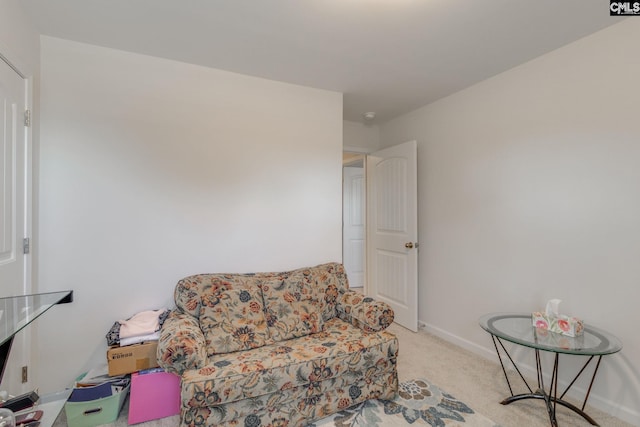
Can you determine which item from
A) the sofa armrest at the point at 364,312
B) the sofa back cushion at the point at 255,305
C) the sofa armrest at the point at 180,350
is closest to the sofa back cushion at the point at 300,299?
the sofa back cushion at the point at 255,305

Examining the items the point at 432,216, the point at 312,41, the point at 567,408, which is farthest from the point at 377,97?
the point at 567,408

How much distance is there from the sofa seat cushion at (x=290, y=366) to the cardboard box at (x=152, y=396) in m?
0.34

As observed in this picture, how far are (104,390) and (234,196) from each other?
153 centimetres

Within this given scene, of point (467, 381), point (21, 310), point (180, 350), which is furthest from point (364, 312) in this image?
point (21, 310)

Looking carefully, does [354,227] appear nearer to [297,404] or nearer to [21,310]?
[297,404]

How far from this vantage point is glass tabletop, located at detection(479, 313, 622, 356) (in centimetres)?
165

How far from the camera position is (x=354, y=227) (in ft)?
17.3

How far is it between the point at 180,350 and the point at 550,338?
7.03ft

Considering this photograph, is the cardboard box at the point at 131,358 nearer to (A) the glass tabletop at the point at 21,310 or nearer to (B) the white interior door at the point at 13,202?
(B) the white interior door at the point at 13,202

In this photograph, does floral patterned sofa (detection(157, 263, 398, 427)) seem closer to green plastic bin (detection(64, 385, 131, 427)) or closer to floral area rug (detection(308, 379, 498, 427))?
floral area rug (detection(308, 379, 498, 427))

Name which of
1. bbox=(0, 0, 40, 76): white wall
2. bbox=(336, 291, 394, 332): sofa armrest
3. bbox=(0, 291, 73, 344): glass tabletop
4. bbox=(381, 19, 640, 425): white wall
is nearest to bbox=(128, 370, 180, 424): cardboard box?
bbox=(0, 291, 73, 344): glass tabletop

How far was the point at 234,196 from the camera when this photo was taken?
2.55 meters

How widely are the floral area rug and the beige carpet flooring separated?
0.36 ft

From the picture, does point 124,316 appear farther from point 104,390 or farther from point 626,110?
point 626,110
